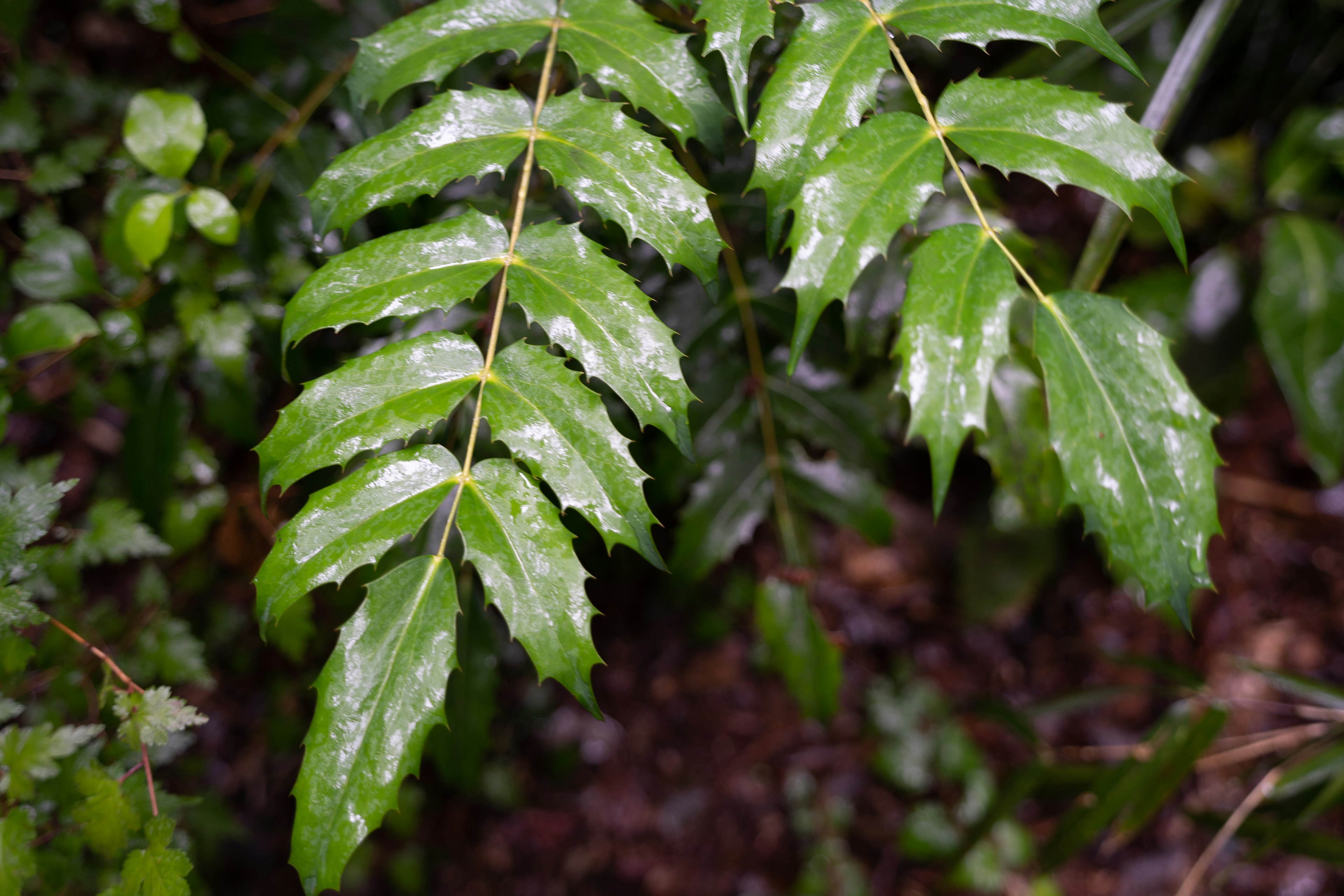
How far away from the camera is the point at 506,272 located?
2.48 ft

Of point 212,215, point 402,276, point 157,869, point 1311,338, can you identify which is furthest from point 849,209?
point 1311,338

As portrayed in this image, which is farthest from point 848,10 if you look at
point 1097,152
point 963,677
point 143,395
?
point 963,677

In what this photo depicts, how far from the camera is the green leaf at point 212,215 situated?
3.28ft

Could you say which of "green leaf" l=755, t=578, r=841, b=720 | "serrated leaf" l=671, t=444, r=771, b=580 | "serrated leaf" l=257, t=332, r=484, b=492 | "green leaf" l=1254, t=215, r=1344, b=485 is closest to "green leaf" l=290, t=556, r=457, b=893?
"serrated leaf" l=257, t=332, r=484, b=492

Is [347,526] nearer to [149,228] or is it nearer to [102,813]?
[102,813]

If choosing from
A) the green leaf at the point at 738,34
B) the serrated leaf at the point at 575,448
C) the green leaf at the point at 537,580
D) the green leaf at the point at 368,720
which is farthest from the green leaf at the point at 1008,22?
the green leaf at the point at 368,720

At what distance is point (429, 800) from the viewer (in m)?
1.79

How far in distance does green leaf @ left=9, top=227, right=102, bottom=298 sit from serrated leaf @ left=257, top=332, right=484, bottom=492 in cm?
64

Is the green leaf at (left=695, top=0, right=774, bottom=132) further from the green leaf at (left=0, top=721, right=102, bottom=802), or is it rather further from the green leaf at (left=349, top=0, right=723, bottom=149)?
the green leaf at (left=0, top=721, right=102, bottom=802)

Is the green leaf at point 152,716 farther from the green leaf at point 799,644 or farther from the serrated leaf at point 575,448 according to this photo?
the green leaf at point 799,644

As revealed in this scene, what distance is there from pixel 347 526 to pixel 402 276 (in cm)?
28

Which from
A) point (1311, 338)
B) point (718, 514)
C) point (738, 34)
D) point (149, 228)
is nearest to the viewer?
point (738, 34)

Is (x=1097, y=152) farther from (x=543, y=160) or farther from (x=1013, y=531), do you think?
(x=1013, y=531)

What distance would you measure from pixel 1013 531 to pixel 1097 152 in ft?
3.96
